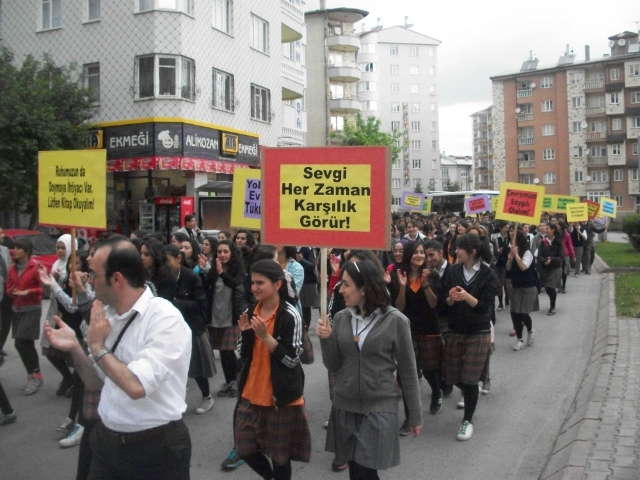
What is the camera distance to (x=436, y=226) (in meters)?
21.2

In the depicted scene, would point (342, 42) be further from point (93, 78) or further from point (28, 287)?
point (28, 287)

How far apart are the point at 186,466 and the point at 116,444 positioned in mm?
361

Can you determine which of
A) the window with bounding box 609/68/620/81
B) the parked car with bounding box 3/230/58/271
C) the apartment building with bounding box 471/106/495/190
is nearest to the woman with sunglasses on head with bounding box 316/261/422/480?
the parked car with bounding box 3/230/58/271

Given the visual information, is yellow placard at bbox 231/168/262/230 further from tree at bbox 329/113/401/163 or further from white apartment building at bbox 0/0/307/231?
tree at bbox 329/113/401/163

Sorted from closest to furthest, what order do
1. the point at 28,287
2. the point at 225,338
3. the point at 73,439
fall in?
1. the point at 73,439
2. the point at 225,338
3. the point at 28,287

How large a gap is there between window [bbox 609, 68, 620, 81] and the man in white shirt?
77.1 meters

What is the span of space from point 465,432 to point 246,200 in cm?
463

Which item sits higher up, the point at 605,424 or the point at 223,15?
the point at 223,15

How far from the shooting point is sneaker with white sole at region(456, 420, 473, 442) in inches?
252

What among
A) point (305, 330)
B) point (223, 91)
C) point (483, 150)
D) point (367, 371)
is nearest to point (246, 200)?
point (305, 330)

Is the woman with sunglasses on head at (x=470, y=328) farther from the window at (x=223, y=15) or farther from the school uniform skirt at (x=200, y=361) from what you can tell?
the window at (x=223, y=15)

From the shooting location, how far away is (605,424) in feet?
20.7

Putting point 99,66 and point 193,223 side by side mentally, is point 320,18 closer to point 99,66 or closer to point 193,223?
point 99,66

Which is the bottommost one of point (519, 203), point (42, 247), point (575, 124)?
point (42, 247)
